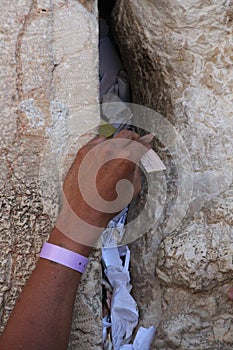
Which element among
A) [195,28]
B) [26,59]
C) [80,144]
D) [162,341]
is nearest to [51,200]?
[80,144]

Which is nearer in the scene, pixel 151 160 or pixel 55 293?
pixel 55 293

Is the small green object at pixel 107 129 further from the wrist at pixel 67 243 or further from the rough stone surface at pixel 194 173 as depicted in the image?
the wrist at pixel 67 243

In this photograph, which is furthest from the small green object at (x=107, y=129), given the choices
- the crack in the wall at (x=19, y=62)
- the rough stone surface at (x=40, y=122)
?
the crack in the wall at (x=19, y=62)

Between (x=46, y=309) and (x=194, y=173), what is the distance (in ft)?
2.08

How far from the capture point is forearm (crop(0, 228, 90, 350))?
149 centimetres

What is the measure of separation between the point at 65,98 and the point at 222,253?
1.80 ft

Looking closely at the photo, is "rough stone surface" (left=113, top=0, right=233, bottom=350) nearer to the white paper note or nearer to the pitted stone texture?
the pitted stone texture

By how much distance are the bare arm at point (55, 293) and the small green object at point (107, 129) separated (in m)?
0.51

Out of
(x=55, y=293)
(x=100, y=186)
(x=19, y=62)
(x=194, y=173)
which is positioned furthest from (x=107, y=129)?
(x=55, y=293)

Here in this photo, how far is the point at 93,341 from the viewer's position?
180cm

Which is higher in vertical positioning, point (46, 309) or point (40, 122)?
point (40, 122)

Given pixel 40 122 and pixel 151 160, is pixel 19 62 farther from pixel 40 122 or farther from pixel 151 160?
pixel 151 160

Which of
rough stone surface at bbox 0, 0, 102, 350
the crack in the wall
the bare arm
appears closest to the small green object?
rough stone surface at bbox 0, 0, 102, 350

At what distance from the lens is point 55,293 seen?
1520 mm
